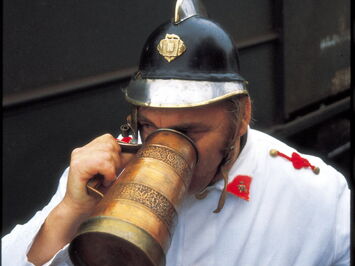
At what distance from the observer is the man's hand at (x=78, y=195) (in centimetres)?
178

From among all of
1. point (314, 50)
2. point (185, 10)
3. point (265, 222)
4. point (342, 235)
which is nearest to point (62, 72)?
point (185, 10)

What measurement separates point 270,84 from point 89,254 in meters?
3.75

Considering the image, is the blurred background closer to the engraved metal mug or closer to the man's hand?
the man's hand

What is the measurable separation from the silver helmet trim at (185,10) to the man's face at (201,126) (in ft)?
1.19

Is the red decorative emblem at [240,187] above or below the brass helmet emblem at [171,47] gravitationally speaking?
below

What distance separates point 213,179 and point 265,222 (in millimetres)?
311

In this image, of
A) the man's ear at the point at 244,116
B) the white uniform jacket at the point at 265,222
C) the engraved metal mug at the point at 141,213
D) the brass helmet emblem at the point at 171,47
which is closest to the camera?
the engraved metal mug at the point at 141,213

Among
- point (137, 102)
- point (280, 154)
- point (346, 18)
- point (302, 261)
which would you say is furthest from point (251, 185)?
point (346, 18)

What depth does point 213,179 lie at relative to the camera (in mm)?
2135

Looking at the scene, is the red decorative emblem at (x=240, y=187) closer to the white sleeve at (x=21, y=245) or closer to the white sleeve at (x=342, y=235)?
the white sleeve at (x=342, y=235)

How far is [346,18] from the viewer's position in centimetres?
588

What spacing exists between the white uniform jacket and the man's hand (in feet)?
0.65

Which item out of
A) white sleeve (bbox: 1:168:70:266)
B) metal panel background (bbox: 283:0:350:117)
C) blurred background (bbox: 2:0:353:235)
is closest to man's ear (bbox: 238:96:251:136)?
white sleeve (bbox: 1:168:70:266)

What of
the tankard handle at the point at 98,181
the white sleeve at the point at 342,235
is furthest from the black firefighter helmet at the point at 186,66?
the white sleeve at the point at 342,235
